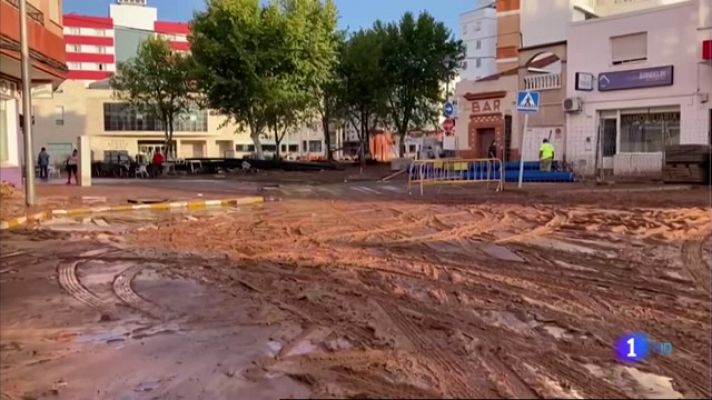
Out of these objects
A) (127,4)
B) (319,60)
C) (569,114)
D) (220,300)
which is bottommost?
(220,300)

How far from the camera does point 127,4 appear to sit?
97.3 m

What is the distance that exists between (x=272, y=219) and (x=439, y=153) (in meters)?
33.4

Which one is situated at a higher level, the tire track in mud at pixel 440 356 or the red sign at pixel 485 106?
the red sign at pixel 485 106

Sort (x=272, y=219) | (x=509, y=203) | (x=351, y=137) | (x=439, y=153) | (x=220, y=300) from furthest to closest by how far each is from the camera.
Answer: (x=351, y=137)
(x=439, y=153)
(x=509, y=203)
(x=272, y=219)
(x=220, y=300)

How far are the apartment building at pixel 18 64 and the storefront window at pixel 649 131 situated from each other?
2228 cm

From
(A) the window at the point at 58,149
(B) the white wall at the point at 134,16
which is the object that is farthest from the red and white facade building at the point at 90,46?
(A) the window at the point at 58,149

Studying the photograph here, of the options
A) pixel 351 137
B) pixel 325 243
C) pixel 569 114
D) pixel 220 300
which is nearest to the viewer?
pixel 220 300

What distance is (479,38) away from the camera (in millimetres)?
98125

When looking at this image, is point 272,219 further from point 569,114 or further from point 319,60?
point 319,60

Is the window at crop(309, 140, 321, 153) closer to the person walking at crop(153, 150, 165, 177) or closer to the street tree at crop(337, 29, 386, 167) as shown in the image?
the street tree at crop(337, 29, 386, 167)

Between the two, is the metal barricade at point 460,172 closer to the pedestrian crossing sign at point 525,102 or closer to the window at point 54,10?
the pedestrian crossing sign at point 525,102

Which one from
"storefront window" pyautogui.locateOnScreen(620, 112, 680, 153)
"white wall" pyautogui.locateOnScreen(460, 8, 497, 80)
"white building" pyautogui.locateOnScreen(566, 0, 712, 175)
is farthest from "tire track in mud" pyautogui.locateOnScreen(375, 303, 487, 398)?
"white wall" pyautogui.locateOnScreen(460, 8, 497, 80)

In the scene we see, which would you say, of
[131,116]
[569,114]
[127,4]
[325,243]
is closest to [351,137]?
[131,116]

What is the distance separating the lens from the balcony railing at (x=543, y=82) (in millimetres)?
30609
